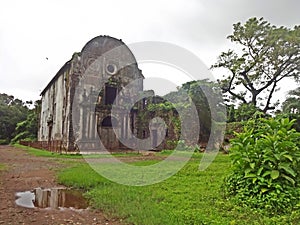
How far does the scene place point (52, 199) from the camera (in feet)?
19.6

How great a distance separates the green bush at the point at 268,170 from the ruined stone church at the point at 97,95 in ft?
52.9

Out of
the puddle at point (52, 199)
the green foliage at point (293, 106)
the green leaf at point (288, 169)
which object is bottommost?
the puddle at point (52, 199)

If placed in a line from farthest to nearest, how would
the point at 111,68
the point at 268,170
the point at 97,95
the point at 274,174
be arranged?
the point at 111,68, the point at 97,95, the point at 268,170, the point at 274,174

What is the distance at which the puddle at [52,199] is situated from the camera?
5.47m

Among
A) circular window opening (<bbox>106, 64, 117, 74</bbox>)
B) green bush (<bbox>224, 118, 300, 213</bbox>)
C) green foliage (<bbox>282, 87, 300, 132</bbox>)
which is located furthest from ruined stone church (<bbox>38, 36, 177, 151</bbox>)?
green bush (<bbox>224, 118, 300, 213</bbox>)

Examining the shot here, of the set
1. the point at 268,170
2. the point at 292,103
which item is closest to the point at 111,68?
the point at 292,103

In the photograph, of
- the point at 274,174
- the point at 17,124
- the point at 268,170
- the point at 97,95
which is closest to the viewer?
the point at 274,174

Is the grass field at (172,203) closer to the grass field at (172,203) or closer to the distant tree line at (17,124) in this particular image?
the grass field at (172,203)

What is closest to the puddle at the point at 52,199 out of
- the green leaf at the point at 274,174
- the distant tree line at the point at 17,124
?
the green leaf at the point at 274,174

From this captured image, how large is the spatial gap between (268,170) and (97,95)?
1754 cm

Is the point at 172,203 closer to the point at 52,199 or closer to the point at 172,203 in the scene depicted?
the point at 172,203

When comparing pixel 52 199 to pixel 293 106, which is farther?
pixel 293 106

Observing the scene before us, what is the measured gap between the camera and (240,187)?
17.4 feet

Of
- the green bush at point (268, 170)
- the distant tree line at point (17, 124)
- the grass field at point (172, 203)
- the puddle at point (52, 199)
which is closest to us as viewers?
the grass field at point (172, 203)
